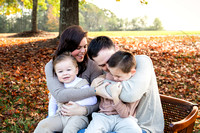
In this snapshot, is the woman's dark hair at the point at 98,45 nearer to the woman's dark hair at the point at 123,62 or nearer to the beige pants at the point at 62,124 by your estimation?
the woman's dark hair at the point at 123,62

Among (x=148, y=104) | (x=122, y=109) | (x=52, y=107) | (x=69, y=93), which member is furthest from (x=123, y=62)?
(x=52, y=107)

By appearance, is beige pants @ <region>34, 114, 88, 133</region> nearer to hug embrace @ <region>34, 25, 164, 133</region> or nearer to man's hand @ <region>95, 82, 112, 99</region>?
hug embrace @ <region>34, 25, 164, 133</region>

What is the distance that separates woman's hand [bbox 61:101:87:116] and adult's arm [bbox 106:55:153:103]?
1.50ft

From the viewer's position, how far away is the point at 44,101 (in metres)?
6.01

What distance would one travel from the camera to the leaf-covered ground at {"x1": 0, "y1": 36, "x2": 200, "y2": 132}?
17.6 feet

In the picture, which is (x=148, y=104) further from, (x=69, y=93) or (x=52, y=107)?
(x=52, y=107)

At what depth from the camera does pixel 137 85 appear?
2355 mm

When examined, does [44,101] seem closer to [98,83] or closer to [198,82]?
[98,83]

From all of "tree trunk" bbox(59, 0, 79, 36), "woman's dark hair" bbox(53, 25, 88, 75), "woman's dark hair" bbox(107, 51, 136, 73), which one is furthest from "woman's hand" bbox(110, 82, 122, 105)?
"tree trunk" bbox(59, 0, 79, 36)

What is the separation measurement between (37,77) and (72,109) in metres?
4.73

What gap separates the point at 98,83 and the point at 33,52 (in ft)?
22.6

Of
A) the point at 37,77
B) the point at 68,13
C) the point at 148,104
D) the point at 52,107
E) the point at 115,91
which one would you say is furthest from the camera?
the point at 68,13

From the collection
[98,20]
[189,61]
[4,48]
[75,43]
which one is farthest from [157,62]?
[98,20]

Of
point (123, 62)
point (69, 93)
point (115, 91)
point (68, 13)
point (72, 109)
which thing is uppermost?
point (68, 13)
